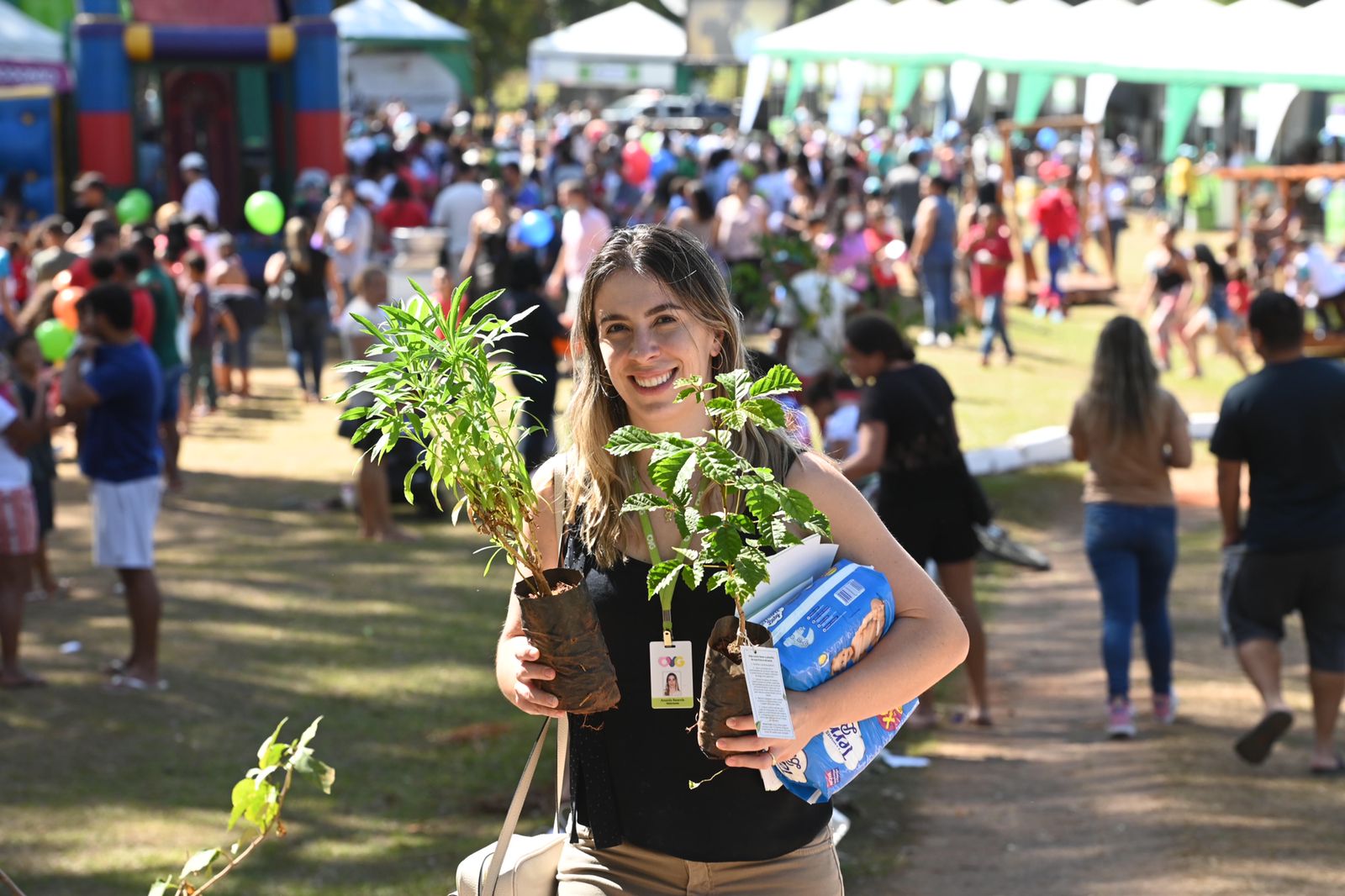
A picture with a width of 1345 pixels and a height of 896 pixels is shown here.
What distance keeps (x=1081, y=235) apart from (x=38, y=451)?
62.6 ft

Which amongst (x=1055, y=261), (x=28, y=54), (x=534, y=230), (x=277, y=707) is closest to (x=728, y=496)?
(x=277, y=707)

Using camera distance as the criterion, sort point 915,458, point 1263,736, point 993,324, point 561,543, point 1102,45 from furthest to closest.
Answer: point 993,324 → point 1102,45 → point 915,458 → point 1263,736 → point 561,543

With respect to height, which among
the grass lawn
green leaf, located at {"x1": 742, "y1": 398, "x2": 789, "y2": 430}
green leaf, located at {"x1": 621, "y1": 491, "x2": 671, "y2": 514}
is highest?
green leaf, located at {"x1": 742, "y1": 398, "x2": 789, "y2": 430}

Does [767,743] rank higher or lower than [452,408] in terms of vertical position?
lower

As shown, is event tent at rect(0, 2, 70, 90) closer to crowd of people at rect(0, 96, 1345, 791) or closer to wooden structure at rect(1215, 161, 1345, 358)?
crowd of people at rect(0, 96, 1345, 791)

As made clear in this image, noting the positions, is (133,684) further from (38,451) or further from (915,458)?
(915,458)

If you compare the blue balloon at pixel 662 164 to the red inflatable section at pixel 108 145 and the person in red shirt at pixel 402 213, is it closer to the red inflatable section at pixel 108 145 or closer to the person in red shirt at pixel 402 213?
the person in red shirt at pixel 402 213

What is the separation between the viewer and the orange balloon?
10539 mm

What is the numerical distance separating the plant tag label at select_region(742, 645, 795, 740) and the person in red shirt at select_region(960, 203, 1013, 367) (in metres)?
14.6

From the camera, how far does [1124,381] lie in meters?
6.54

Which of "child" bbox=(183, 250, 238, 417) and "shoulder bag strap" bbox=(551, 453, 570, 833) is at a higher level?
"shoulder bag strap" bbox=(551, 453, 570, 833)

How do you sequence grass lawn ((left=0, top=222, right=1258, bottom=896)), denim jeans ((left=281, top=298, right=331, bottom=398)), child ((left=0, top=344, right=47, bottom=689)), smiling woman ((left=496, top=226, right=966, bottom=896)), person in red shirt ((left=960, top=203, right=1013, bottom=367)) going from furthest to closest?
person in red shirt ((left=960, top=203, right=1013, bottom=367))
denim jeans ((left=281, top=298, right=331, bottom=398))
child ((left=0, top=344, right=47, bottom=689))
grass lawn ((left=0, top=222, right=1258, bottom=896))
smiling woman ((left=496, top=226, right=966, bottom=896))

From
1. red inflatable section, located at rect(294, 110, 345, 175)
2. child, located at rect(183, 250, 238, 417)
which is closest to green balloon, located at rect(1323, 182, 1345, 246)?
red inflatable section, located at rect(294, 110, 345, 175)

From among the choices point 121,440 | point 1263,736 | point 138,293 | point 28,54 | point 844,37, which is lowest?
point 1263,736
